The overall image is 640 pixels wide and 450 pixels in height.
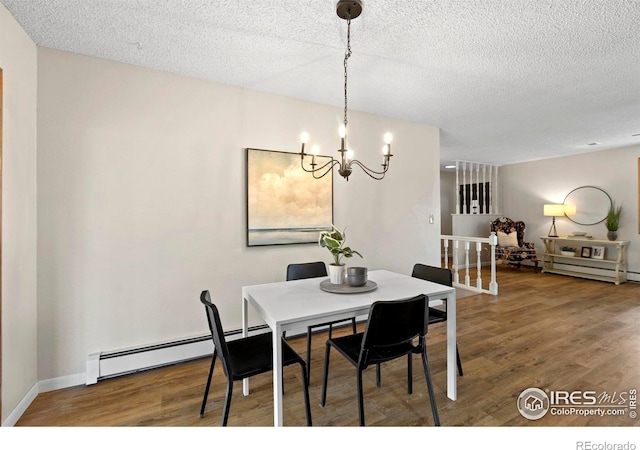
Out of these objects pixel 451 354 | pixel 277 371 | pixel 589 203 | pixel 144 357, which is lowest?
pixel 144 357

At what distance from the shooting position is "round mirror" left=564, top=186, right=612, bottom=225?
5.43 meters

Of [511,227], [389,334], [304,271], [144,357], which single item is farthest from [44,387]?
[511,227]

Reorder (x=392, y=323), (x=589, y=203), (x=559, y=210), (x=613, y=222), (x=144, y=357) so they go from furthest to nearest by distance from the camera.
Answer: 1. (x=559, y=210)
2. (x=589, y=203)
3. (x=613, y=222)
4. (x=144, y=357)
5. (x=392, y=323)

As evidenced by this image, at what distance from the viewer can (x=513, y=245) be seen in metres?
6.12

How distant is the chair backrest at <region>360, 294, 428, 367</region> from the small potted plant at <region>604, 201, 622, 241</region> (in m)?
5.63

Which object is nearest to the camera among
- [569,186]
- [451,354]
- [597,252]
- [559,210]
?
[451,354]

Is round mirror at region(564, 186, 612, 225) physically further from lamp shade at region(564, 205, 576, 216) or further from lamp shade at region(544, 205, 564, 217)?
lamp shade at region(544, 205, 564, 217)

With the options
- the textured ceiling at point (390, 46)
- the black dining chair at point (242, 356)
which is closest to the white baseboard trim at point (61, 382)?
the black dining chair at point (242, 356)

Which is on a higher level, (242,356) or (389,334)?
(389,334)

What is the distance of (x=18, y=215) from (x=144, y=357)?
1.27m

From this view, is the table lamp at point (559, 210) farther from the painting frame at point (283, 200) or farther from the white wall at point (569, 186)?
the painting frame at point (283, 200)

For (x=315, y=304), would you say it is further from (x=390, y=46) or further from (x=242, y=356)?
(x=390, y=46)

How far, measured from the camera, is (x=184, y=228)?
251 cm

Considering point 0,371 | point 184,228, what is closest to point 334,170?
point 184,228
